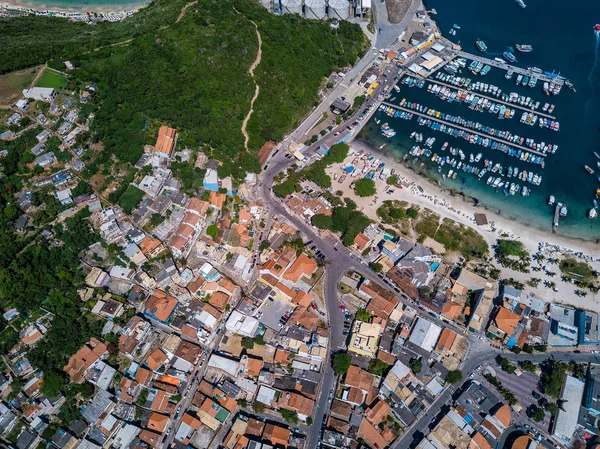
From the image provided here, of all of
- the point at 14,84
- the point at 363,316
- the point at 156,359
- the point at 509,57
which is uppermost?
the point at 509,57

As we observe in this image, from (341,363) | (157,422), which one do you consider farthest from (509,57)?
(157,422)

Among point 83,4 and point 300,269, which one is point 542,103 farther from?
point 83,4

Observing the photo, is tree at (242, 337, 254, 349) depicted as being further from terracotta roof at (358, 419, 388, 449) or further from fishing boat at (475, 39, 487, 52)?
fishing boat at (475, 39, 487, 52)

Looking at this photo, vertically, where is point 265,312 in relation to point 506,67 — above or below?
below

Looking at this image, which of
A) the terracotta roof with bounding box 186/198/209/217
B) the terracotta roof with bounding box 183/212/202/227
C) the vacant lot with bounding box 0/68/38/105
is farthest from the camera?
the vacant lot with bounding box 0/68/38/105

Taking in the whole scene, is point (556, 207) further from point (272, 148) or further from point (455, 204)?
point (272, 148)

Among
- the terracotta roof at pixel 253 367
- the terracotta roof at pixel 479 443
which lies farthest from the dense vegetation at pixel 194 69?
the terracotta roof at pixel 479 443

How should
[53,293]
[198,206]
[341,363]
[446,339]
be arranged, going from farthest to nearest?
[198,206] → [53,293] → [446,339] → [341,363]

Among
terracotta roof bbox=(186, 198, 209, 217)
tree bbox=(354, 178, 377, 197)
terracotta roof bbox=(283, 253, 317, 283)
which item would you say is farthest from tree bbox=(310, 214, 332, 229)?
terracotta roof bbox=(186, 198, 209, 217)
